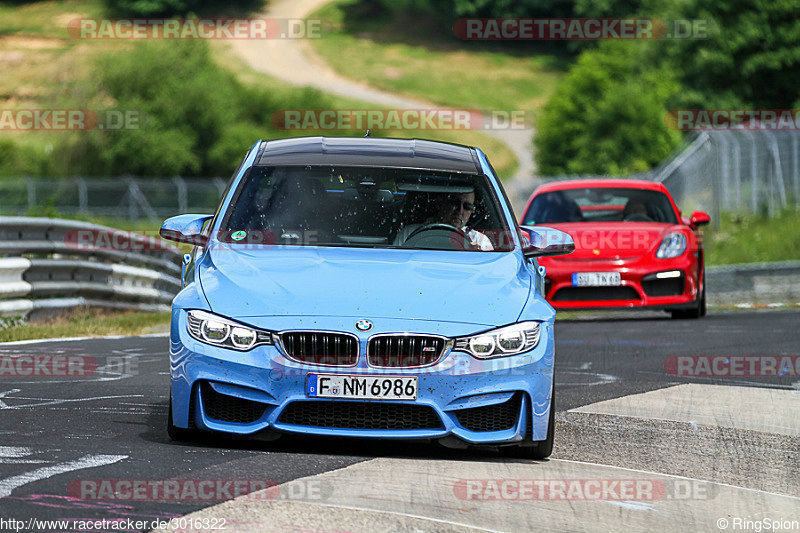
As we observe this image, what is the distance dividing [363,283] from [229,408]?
85 centimetres

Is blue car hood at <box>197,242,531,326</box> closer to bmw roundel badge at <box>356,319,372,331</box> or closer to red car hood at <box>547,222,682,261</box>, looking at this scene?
bmw roundel badge at <box>356,319,372,331</box>

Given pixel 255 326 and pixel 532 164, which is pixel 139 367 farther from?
pixel 532 164

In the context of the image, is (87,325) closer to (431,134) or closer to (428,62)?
(431,134)

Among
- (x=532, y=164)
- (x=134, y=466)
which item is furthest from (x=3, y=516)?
(x=532, y=164)

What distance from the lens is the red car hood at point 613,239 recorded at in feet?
49.4

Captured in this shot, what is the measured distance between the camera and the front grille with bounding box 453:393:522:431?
20.7ft

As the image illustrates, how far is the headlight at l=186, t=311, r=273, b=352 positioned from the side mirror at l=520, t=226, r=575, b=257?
1765 mm

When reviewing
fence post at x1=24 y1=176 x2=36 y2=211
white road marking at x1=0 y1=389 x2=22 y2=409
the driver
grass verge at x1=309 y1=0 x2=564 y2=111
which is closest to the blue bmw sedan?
the driver

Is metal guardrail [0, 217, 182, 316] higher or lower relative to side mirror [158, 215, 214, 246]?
lower

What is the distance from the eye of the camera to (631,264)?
592 inches

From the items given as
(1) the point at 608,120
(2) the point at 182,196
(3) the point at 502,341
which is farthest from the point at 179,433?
(1) the point at 608,120

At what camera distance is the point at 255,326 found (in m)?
6.16

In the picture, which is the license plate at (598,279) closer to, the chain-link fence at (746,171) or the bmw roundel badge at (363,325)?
the bmw roundel badge at (363,325)

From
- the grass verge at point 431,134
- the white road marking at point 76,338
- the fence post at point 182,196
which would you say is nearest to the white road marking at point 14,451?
the white road marking at point 76,338
